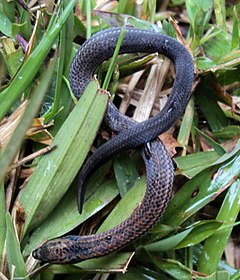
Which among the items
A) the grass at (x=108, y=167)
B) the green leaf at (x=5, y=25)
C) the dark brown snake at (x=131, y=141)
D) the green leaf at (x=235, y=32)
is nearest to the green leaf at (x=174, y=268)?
the grass at (x=108, y=167)

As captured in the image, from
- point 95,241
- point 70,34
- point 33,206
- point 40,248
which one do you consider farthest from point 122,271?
point 70,34

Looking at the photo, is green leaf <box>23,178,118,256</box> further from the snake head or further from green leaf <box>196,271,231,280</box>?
green leaf <box>196,271,231,280</box>

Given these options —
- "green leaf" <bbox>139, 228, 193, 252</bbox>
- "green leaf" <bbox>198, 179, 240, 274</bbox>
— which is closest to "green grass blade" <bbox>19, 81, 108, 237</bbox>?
"green leaf" <bbox>139, 228, 193, 252</bbox>

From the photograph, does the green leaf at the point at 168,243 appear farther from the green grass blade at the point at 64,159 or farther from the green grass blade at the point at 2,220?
the green grass blade at the point at 2,220

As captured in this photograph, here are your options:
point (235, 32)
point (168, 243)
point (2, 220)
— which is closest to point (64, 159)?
point (2, 220)

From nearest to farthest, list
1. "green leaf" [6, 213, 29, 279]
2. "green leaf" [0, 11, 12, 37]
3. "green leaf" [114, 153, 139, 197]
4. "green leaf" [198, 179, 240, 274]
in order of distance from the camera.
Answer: "green leaf" [6, 213, 29, 279] < "green leaf" [198, 179, 240, 274] < "green leaf" [114, 153, 139, 197] < "green leaf" [0, 11, 12, 37]

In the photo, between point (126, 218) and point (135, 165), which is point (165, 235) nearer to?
point (126, 218)
